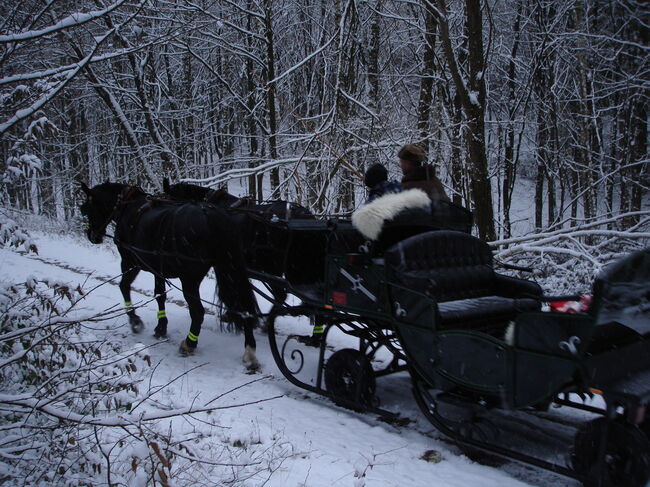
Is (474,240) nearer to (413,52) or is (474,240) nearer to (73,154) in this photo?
(413,52)

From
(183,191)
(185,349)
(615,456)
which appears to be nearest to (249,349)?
(185,349)

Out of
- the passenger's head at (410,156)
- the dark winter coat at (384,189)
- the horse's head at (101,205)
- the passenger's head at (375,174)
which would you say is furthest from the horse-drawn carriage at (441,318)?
the horse's head at (101,205)

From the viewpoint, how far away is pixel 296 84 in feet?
60.4

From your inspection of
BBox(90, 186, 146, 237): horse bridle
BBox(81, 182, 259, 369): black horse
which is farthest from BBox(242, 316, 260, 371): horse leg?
BBox(90, 186, 146, 237): horse bridle

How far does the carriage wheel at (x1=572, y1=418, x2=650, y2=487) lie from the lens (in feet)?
9.96

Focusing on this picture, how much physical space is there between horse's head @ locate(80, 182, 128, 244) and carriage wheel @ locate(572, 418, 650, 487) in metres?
7.41

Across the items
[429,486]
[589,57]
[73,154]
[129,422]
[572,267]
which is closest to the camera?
[129,422]

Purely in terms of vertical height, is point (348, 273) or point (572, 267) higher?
point (348, 273)

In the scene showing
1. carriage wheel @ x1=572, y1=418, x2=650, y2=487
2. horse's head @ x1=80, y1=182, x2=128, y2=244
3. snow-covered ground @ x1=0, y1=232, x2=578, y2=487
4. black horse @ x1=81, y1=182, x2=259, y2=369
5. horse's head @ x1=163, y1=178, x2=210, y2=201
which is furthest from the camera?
horse's head @ x1=80, y1=182, x2=128, y2=244

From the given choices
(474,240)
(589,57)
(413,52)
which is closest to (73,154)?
(413,52)

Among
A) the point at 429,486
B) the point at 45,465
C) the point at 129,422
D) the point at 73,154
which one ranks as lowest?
the point at 429,486

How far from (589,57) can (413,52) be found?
4612mm

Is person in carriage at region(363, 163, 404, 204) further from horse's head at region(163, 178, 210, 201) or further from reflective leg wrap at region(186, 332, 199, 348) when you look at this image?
horse's head at region(163, 178, 210, 201)

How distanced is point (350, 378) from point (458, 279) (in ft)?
4.60
